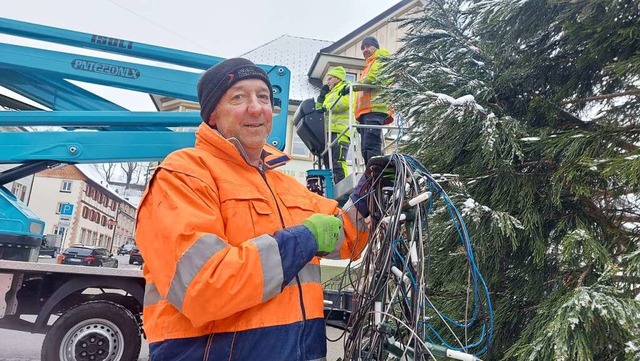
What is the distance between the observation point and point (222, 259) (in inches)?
58.6

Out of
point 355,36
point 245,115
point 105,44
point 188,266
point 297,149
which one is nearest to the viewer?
point 188,266

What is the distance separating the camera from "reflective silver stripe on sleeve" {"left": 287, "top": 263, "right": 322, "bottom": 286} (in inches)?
73.1

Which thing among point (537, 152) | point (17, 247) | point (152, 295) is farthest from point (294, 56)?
point (152, 295)

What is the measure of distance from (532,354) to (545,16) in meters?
Answer: 1.72

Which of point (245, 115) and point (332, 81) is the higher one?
point (332, 81)

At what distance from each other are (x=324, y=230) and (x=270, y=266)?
0.30 m

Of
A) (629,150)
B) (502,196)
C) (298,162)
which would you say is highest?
(298,162)

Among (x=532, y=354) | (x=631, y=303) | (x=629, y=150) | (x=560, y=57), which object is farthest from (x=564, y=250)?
(x=560, y=57)

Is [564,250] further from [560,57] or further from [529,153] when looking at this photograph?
[560,57]

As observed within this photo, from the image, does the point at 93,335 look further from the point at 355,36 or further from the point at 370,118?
the point at 355,36

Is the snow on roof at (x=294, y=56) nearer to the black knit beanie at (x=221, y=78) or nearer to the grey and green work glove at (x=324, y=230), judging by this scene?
the black knit beanie at (x=221, y=78)

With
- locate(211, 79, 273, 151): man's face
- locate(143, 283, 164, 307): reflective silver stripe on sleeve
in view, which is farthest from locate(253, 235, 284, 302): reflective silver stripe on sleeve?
locate(211, 79, 273, 151): man's face

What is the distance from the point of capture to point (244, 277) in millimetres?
1491

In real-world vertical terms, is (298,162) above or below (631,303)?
above
